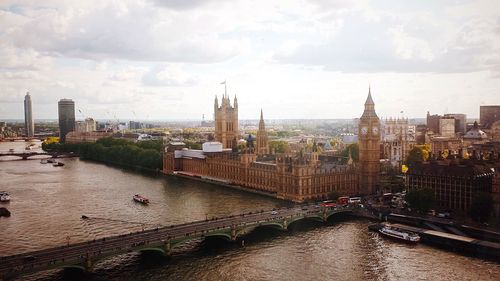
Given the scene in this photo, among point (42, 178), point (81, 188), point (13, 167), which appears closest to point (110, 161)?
point (13, 167)

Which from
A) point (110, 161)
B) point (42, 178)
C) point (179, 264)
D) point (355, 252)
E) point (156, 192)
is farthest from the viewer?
point (110, 161)

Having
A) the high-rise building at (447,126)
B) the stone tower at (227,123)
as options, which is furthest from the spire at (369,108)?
the high-rise building at (447,126)

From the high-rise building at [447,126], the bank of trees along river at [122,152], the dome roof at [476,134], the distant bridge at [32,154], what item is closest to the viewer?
the dome roof at [476,134]

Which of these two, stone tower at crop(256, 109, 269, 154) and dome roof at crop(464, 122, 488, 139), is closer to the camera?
stone tower at crop(256, 109, 269, 154)

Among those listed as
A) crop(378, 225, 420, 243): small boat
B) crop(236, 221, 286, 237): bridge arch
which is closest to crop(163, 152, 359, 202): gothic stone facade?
crop(236, 221, 286, 237): bridge arch

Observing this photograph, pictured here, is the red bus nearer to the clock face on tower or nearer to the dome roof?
the clock face on tower

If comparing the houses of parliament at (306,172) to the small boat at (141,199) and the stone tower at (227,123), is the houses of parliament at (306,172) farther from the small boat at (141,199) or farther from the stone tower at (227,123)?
the stone tower at (227,123)

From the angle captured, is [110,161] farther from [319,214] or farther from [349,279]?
[349,279]
